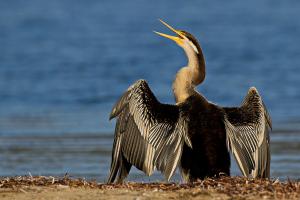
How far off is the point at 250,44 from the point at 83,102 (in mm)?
13281

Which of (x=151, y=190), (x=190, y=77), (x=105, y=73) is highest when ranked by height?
(x=105, y=73)

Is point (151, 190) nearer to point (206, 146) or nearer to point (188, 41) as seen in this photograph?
point (206, 146)

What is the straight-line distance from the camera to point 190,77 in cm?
1162

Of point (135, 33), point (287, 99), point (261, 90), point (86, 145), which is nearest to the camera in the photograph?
point (86, 145)

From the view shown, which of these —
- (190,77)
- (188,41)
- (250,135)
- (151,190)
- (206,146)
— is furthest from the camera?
(188,41)

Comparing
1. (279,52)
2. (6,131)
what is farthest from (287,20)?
(6,131)

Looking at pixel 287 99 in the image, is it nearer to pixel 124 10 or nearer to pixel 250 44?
pixel 250 44

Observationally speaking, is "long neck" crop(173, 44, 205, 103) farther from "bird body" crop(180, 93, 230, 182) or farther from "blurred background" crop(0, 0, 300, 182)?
"blurred background" crop(0, 0, 300, 182)

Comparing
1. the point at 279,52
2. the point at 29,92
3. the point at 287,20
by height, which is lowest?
the point at 29,92

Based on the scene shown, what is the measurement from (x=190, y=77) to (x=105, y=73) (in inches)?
597

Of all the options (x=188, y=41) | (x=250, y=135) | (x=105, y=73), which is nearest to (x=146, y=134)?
(x=250, y=135)

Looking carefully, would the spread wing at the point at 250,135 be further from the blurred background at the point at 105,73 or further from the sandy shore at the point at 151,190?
the blurred background at the point at 105,73

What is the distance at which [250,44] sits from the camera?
34000 mm

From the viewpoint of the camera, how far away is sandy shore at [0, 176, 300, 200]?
9438mm
